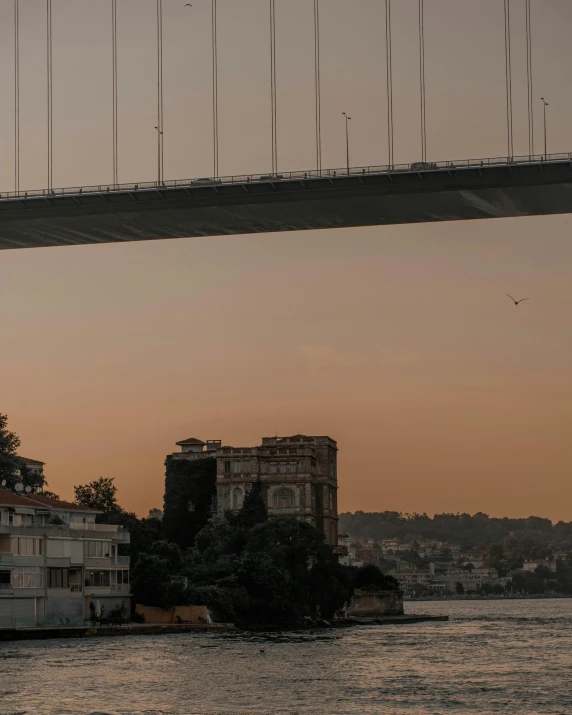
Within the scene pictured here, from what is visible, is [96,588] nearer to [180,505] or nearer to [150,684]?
[150,684]

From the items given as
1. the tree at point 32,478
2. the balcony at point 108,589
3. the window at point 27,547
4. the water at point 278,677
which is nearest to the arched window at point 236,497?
the tree at point 32,478

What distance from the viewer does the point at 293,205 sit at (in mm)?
56250

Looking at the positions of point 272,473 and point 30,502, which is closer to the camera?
point 30,502

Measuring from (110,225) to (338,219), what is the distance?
28.4 feet

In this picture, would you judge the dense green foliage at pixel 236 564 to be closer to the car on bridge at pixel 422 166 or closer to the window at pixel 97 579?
the window at pixel 97 579

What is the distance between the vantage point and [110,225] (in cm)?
5925

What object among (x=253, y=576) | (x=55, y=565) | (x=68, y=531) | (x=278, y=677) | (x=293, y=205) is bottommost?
(x=278, y=677)

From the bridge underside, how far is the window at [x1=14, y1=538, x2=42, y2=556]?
11538 millimetres

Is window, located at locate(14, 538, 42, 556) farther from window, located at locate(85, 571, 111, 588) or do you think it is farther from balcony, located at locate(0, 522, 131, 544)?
window, located at locate(85, 571, 111, 588)

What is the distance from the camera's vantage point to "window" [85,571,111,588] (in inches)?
2488

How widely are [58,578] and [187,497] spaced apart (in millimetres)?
36513

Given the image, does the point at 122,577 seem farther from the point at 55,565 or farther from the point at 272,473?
the point at 272,473

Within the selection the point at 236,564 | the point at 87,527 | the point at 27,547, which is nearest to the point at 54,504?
the point at 87,527

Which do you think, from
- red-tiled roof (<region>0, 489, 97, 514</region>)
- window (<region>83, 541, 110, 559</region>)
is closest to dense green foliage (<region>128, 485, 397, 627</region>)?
window (<region>83, 541, 110, 559</region>)
